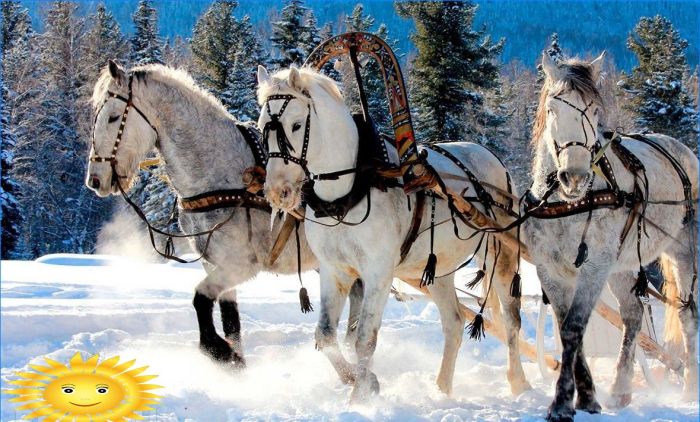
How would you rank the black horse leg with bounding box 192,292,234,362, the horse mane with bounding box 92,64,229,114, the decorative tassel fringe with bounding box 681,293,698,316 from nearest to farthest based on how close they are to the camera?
the horse mane with bounding box 92,64,229,114 < the black horse leg with bounding box 192,292,234,362 < the decorative tassel fringe with bounding box 681,293,698,316

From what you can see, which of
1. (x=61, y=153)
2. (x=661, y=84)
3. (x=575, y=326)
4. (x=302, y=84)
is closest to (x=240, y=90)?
(x=61, y=153)

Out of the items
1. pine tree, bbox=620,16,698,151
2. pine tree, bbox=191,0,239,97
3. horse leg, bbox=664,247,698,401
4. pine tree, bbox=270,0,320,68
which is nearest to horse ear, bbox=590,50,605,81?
horse leg, bbox=664,247,698,401

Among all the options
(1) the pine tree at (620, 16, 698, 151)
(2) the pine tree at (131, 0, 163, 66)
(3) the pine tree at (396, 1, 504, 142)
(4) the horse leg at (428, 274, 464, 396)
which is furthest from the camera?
(2) the pine tree at (131, 0, 163, 66)

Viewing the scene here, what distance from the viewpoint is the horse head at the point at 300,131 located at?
4684mm

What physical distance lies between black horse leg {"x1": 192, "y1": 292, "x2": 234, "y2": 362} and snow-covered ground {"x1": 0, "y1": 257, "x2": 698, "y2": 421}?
0.17 metres

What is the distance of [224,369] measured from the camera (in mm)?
5953

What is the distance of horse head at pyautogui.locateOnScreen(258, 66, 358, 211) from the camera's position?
4.68 m

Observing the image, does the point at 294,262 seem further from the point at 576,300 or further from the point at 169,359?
the point at 576,300

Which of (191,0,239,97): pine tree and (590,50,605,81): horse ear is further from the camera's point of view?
(191,0,239,97): pine tree

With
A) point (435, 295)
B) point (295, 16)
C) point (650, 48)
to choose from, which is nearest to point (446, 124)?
point (295, 16)

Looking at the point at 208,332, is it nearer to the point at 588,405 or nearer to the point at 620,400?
the point at 588,405

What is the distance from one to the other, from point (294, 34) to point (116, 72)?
15.4 metres

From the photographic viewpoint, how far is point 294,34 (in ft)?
67.2

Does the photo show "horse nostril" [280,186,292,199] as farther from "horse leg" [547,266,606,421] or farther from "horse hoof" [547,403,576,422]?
"horse hoof" [547,403,576,422]
